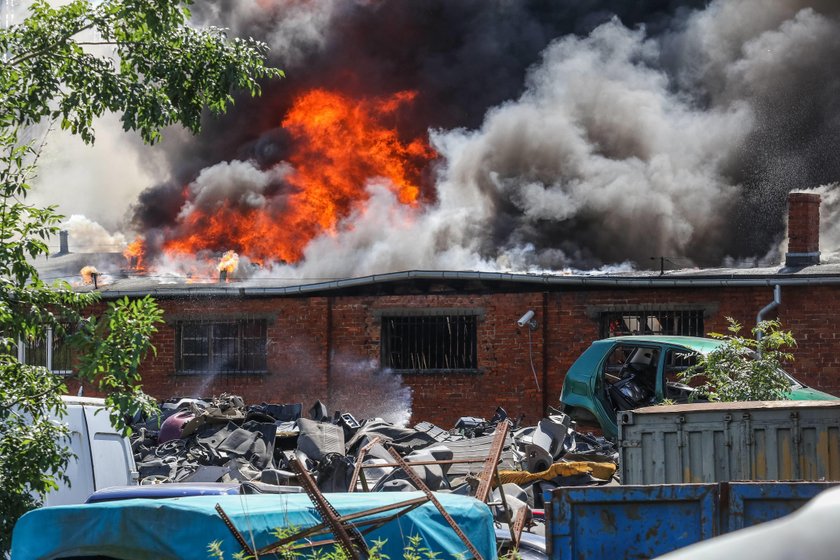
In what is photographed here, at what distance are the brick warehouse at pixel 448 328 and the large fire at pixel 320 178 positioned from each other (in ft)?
36.2

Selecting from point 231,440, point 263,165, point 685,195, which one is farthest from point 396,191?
point 231,440

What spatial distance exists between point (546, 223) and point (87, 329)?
27.3 metres

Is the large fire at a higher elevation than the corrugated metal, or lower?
higher

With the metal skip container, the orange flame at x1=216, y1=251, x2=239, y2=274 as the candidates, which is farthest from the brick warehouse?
the metal skip container

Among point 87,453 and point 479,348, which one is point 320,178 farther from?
point 87,453

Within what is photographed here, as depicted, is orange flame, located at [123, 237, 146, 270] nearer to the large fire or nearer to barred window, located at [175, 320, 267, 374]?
the large fire

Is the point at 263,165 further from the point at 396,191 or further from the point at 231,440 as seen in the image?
the point at 231,440

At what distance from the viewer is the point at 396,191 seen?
34.3 meters

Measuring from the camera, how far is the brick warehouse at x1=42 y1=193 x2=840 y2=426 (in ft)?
63.0

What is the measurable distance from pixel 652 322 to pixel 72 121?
45.8ft

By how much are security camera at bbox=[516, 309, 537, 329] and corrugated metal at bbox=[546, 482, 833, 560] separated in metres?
13.2

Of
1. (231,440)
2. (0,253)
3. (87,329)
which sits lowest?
(231,440)

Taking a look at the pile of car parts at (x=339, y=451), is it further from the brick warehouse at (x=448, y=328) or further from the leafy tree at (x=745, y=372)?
the brick warehouse at (x=448, y=328)

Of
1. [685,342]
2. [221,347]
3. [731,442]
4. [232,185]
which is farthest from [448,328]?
[232,185]
